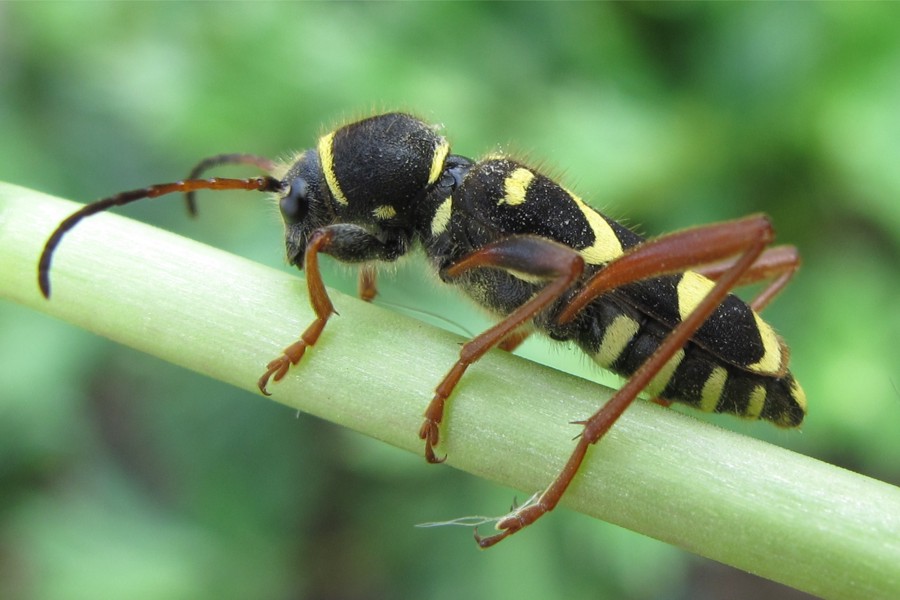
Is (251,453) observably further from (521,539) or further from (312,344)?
(312,344)

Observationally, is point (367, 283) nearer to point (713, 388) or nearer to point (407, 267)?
point (407, 267)

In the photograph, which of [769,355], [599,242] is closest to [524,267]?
[599,242]

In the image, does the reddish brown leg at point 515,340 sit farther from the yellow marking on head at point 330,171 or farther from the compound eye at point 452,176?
the yellow marking on head at point 330,171

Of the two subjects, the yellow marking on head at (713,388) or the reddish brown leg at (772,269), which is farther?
the reddish brown leg at (772,269)

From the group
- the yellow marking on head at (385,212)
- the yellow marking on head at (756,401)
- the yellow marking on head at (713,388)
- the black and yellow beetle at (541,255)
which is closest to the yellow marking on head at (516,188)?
the black and yellow beetle at (541,255)

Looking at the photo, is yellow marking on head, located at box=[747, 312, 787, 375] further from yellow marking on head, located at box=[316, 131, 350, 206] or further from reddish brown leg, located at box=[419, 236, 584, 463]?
yellow marking on head, located at box=[316, 131, 350, 206]

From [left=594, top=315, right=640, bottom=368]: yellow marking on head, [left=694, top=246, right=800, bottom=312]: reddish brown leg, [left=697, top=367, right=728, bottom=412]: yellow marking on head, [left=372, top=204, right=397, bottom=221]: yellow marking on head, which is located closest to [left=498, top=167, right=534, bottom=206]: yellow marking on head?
[left=372, top=204, right=397, bottom=221]: yellow marking on head
